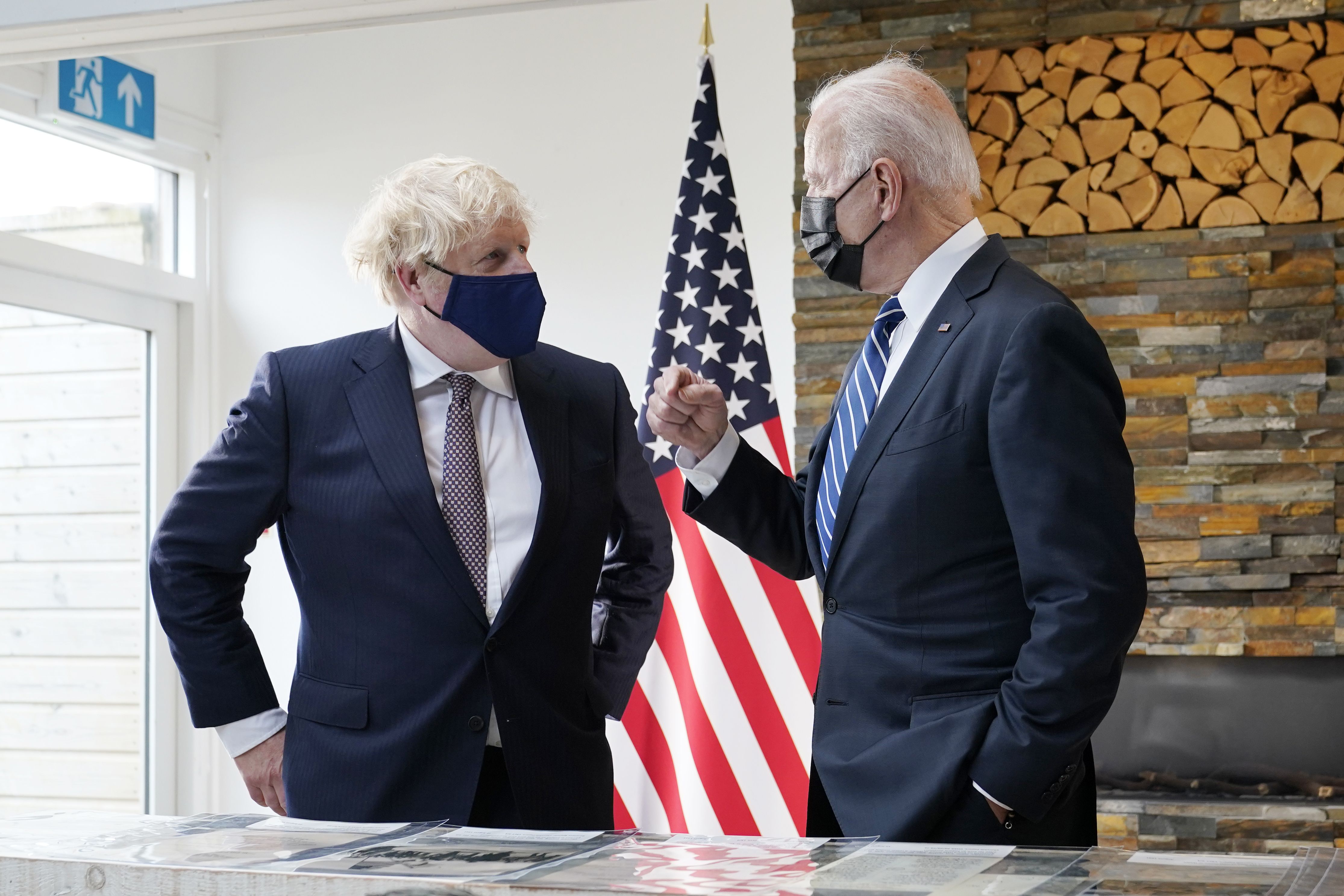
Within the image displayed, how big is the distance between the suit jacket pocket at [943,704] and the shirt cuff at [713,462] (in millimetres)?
453

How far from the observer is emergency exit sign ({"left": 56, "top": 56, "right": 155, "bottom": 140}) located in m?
3.74

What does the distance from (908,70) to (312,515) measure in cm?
100

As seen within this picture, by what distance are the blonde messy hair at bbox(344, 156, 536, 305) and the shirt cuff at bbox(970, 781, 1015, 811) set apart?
1042mm

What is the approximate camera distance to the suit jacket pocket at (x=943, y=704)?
1.43 meters

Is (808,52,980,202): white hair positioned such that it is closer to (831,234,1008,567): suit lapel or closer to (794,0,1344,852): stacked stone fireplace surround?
(831,234,1008,567): suit lapel

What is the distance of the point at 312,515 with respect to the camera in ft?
5.74

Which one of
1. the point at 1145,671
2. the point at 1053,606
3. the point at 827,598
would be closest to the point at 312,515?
the point at 827,598

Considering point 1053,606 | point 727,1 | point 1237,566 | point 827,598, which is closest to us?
point 1053,606

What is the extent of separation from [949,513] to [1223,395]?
80.9 inches

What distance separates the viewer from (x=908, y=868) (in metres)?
1.00

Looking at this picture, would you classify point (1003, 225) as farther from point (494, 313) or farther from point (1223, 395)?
point (494, 313)

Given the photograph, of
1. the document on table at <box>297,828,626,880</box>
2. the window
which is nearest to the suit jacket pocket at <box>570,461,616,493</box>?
the document on table at <box>297,828,626,880</box>

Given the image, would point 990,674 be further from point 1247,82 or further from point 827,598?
point 1247,82

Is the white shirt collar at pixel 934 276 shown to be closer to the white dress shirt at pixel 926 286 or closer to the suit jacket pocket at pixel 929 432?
the white dress shirt at pixel 926 286
